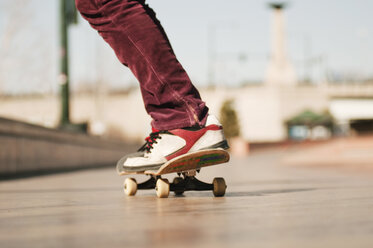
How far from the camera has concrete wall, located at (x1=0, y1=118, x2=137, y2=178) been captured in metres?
8.12

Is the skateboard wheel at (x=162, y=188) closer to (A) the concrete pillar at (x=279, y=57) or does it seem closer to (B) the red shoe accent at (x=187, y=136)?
(B) the red shoe accent at (x=187, y=136)

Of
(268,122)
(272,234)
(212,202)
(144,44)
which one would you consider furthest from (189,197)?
(268,122)

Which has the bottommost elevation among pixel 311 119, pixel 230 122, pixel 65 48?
pixel 230 122

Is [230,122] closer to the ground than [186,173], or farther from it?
farther from it

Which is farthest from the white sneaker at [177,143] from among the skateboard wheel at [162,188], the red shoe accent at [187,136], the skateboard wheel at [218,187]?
the skateboard wheel at [218,187]

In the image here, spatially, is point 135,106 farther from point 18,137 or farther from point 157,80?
point 157,80

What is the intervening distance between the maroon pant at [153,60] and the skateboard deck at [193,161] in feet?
0.68

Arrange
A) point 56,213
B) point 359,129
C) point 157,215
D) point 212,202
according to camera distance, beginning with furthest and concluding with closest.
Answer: point 359,129 < point 212,202 < point 56,213 < point 157,215

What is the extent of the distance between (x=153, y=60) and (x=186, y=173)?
2.25 feet

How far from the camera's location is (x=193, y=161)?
3379 mm

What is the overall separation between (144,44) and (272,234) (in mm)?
1813

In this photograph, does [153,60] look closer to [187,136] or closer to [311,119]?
[187,136]

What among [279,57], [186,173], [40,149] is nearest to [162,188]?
[186,173]

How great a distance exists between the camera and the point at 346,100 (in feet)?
212
